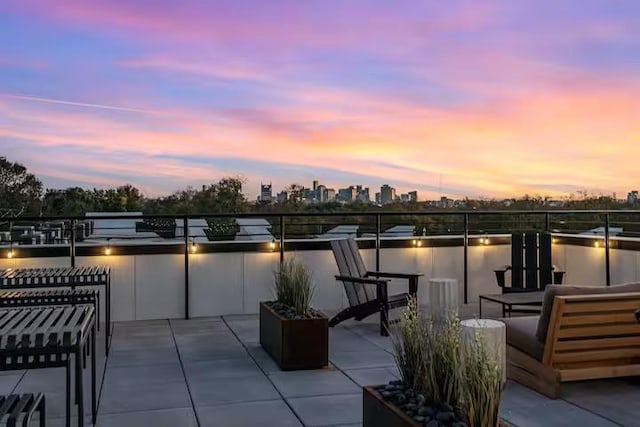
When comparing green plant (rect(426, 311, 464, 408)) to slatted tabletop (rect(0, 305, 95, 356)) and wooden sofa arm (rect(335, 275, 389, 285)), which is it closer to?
slatted tabletop (rect(0, 305, 95, 356))

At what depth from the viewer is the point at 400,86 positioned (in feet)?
35.7

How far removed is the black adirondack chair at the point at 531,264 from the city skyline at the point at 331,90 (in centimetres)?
341

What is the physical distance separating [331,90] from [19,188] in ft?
35.7

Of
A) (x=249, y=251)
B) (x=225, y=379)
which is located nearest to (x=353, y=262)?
(x=249, y=251)

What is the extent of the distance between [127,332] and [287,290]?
1.98 m

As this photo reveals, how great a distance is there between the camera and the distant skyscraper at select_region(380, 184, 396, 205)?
1336 cm

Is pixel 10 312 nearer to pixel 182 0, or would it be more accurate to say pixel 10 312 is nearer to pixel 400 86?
pixel 182 0

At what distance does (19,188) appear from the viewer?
57.4ft

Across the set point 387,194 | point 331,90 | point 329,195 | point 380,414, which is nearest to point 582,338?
point 380,414

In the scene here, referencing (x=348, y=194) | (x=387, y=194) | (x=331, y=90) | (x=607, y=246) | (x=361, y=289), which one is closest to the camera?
(x=361, y=289)

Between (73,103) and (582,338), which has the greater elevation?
(73,103)

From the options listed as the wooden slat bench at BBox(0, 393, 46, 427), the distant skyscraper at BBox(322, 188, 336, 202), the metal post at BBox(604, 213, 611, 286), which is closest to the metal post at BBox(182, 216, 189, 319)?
the wooden slat bench at BBox(0, 393, 46, 427)

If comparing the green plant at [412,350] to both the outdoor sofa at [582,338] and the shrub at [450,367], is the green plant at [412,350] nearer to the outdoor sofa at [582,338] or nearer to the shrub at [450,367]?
the shrub at [450,367]

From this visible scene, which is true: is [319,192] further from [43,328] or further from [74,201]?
[43,328]
